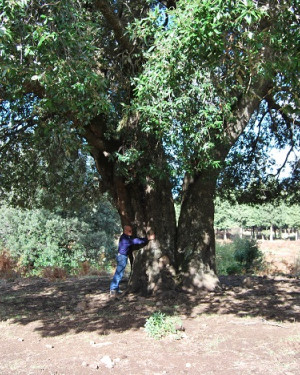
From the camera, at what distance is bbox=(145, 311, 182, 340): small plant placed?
4977 millimetres

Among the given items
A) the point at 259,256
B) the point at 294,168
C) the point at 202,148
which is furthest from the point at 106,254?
the point at 202,148

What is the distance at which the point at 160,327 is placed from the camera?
5.08 meters

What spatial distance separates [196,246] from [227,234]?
61549mm

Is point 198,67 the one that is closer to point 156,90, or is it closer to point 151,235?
point 156,90

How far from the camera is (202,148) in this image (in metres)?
5.62

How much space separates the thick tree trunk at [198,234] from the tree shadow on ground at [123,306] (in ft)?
1.43

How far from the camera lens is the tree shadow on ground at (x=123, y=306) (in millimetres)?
5906

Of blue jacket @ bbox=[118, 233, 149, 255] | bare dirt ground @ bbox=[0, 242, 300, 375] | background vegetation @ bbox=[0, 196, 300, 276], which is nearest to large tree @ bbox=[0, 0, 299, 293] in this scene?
blue jacket @ bbox=[118, 233, 149, 255]

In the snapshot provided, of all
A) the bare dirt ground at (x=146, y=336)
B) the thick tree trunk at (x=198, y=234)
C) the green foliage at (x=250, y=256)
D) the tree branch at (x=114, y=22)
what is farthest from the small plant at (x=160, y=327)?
the green foliage at (x=250, y=256)

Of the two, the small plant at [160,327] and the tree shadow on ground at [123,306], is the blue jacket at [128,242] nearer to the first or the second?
the tree shadow on ground at [123,306]

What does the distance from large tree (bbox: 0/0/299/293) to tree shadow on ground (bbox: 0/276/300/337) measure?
1.95 ft

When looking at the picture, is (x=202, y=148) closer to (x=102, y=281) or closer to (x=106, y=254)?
(x=102, y=281)

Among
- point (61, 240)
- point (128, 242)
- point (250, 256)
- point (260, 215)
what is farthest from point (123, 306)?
point (260, 215)

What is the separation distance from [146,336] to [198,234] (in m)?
3.17
